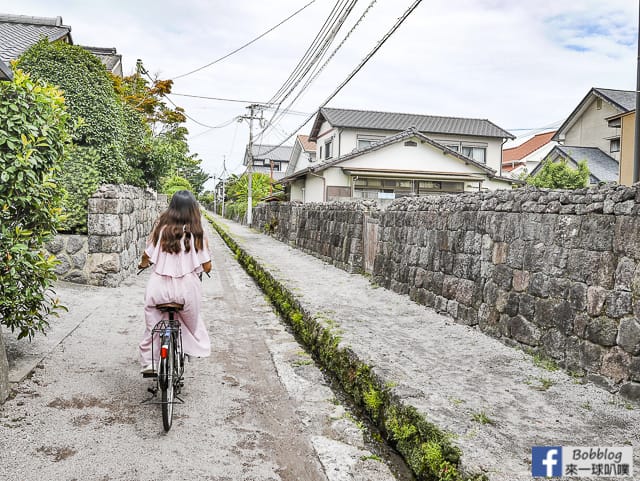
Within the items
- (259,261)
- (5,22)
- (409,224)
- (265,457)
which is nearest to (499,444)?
(265,457)

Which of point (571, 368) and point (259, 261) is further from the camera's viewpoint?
point (259, 261)

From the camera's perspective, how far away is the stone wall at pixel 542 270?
14.0ft

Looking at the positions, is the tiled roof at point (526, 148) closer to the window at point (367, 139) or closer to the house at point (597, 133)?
the house at point (597, 133)

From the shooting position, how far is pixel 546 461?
10.0 feet

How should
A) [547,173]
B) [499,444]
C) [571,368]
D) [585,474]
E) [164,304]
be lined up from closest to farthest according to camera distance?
[585,474]
[499,444]
[164,304]
[571,368]
[547,173]

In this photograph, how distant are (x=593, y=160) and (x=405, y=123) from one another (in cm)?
1117

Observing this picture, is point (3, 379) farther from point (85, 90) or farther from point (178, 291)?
point (85, 90)

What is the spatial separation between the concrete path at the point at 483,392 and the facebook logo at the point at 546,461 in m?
0.04

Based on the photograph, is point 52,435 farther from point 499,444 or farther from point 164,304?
point 499,444

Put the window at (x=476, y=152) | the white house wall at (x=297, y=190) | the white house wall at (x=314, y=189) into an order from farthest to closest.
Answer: the window at (x=476, y=152) < the white house wall at (x=297, y=190) < the white house wall at (x=314, y=189)

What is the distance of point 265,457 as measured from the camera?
3.61 m

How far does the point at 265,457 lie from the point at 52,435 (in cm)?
147

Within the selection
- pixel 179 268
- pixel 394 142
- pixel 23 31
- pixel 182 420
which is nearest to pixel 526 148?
pixel 394 142

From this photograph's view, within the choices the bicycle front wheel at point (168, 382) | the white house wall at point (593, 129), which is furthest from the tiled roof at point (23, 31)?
the white house wall at point (593, 129)
